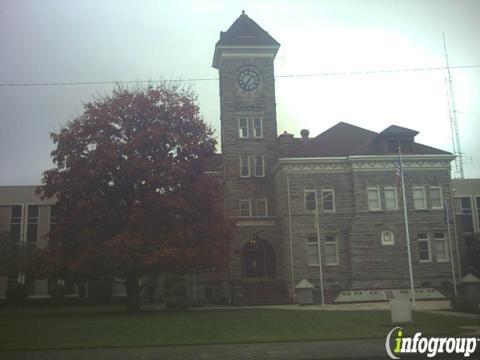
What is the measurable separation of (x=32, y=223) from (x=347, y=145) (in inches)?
1186

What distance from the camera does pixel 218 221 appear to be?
98.1ft

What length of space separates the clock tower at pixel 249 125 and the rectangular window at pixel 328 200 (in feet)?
14.6

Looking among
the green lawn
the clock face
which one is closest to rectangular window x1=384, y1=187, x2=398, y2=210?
the clock face

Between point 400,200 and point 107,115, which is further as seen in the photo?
point 400,200

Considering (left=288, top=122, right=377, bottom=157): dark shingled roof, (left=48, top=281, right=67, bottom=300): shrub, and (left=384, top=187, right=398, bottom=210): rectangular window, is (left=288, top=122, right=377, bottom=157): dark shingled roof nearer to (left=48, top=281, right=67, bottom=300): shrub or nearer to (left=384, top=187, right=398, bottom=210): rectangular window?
(left=384, top=187, right=398, bottom=210): rectangular window

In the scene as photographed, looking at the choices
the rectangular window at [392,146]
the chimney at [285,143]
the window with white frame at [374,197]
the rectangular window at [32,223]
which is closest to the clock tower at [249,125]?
the chimney at [285,143]

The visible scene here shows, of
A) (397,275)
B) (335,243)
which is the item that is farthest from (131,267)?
(397,275)

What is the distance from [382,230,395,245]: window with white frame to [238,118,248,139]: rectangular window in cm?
1306

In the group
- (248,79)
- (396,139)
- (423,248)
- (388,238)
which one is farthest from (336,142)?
(423,248)

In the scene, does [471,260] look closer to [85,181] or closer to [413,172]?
[413,172]

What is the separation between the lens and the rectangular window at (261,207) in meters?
43.3

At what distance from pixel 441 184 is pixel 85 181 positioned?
24.7 meters

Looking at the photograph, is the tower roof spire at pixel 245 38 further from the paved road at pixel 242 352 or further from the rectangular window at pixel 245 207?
the paved road at pixel 242 352

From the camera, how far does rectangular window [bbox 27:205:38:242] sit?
5187 cm
